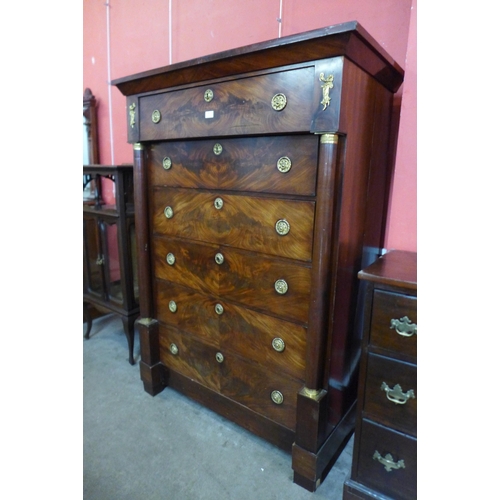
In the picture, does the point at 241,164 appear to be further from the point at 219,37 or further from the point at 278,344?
the point at 219,37

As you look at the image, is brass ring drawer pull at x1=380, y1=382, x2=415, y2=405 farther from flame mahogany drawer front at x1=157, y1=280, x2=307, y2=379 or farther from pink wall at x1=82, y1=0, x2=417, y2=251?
pink wall at x1=82, y1=0, x2=417, y2=251

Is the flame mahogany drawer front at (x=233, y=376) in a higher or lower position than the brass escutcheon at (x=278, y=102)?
lower

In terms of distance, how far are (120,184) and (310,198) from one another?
1236 millimetres

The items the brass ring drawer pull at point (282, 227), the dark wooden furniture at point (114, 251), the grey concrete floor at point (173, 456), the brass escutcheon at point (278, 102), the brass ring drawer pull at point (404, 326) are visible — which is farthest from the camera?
the dark wooden furniture at point (114, 251)

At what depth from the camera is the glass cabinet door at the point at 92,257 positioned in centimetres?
→ 219

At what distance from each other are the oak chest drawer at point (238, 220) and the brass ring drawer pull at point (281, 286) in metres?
0.10

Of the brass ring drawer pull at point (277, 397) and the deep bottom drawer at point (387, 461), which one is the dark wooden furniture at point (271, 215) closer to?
the brass ring drawer pull at point (277, 397)

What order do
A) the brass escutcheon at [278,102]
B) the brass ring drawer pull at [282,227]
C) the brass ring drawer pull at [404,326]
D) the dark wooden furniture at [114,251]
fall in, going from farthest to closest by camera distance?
1. the dark wooden furniture at [114,251]
2. the brass ring drawer pull at [282,227]
3. the brass escutcheon at [278,102]
4. the brass ring drawer pull at [404,326]

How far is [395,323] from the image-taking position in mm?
1016

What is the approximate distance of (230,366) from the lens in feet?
4.91

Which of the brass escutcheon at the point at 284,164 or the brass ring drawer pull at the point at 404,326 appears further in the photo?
the brass escutcheon at the point at 284,164

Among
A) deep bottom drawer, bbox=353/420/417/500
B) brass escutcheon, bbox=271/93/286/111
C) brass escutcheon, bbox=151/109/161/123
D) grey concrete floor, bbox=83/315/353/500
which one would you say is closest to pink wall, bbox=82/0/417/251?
brass escutcheon, bbox=271/93/286/111

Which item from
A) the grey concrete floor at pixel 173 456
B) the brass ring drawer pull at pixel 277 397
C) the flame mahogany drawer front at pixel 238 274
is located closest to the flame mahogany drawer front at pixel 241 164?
the flame mahogany drawer front at pixel 238 274
